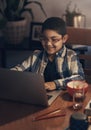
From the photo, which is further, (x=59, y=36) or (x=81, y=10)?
(x=81, y=10)

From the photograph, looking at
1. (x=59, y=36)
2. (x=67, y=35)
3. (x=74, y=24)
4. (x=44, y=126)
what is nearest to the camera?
(x=44, y=126)

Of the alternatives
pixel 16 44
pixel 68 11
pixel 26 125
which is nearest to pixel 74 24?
pixel 68 11

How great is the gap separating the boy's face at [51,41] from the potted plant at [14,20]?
1.10 m

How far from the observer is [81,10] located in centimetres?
300

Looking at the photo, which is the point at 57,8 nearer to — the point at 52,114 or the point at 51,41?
the point at 51,41

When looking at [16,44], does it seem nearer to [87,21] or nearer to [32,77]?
[87,21]

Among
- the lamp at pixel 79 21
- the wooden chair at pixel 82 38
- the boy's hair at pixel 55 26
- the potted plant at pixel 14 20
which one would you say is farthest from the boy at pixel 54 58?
the potted plant at pixel 14 20

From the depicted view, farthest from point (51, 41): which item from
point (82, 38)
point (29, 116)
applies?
point (29, 116)

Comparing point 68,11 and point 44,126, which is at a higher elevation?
point 68,11

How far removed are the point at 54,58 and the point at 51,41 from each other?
0.15m

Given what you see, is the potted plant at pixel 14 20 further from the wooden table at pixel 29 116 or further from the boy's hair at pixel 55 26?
the wooden table at pixel 29 116

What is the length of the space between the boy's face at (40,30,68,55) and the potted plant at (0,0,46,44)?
43.4 inches

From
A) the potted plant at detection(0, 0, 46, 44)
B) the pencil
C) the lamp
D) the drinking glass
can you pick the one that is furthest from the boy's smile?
the potted plant at detection(0, 0, 46, 44)

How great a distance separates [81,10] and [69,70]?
3.86ft
